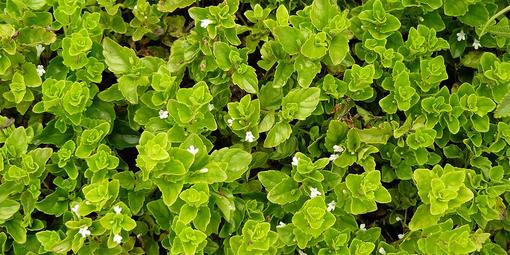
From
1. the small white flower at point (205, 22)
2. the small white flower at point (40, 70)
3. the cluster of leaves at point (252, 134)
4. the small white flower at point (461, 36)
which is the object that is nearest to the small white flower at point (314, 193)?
the cluster of leaves at point (252, 134)

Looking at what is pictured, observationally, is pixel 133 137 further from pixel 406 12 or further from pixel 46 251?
pixel 406 12

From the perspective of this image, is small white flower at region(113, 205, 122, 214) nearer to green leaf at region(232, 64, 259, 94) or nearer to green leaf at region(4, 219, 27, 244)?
green leaf at region(4, 219, 27, 244)

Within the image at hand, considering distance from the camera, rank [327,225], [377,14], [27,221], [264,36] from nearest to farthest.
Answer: [327,225], [27,221], [377,14], [264,36]

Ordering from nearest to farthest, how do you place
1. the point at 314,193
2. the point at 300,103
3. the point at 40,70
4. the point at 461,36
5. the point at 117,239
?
1. the point at 117,239
2. the point at 314,193
3. the point at 300,103
4. the point at 40,70
5. the point at 461,36

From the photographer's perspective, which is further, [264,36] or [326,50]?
[264,36]

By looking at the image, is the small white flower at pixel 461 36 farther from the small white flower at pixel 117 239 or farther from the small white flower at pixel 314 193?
the small white flower at pixel 117 239

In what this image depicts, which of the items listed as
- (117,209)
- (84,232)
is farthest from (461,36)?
(84,232)

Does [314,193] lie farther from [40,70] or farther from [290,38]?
[40,70]

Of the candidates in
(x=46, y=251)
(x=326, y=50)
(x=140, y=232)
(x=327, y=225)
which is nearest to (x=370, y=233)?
(x=327, y=225)
